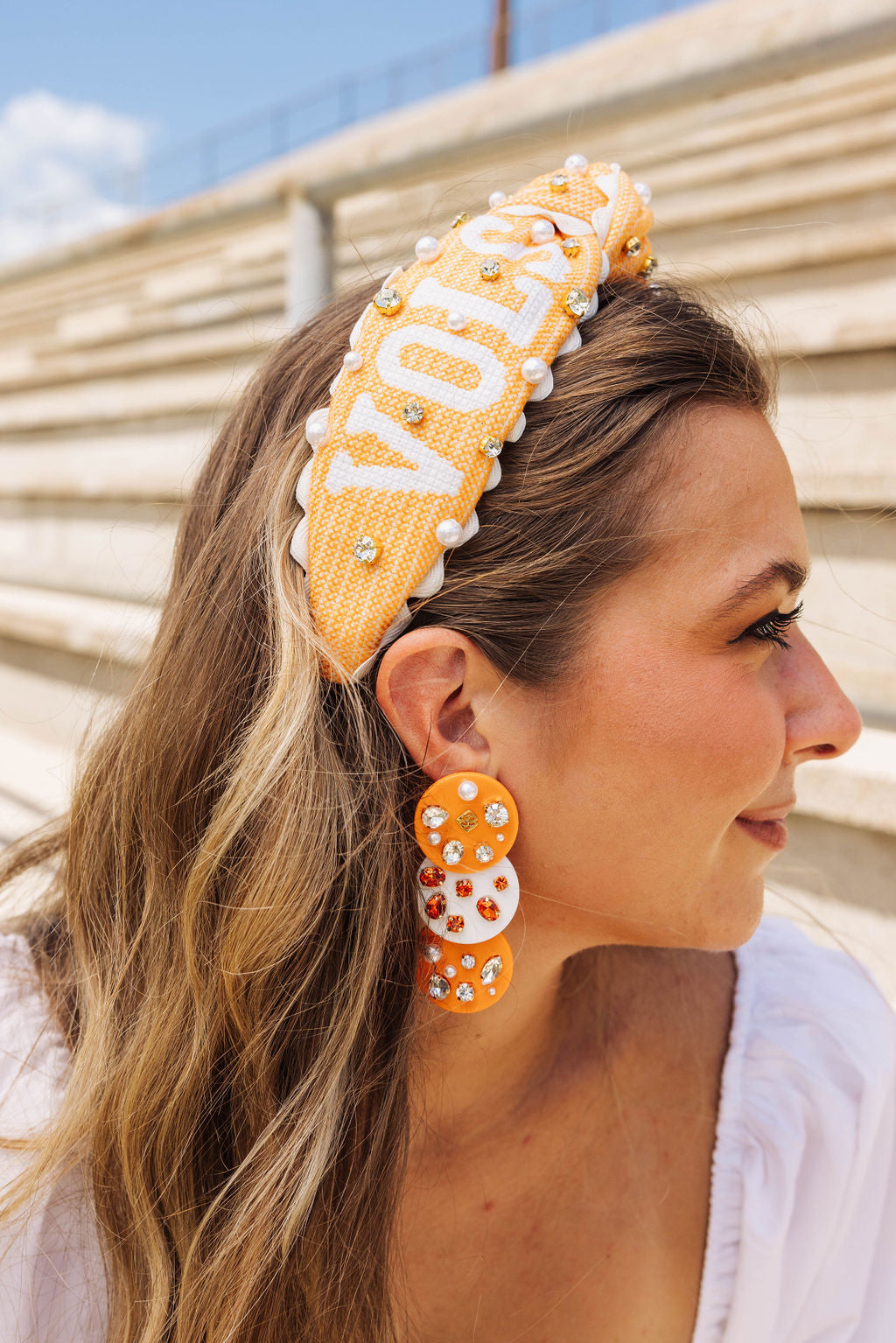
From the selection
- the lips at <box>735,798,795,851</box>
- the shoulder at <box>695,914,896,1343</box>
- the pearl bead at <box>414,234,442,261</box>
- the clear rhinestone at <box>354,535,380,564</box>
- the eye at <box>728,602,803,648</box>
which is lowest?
the shoulder at <box>695,914,896,1343</box>

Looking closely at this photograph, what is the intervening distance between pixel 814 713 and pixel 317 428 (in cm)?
56

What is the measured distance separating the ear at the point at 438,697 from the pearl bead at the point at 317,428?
20 centimetres

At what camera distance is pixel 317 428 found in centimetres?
93

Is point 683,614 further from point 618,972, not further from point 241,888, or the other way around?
point 618,972

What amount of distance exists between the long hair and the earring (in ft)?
0.11

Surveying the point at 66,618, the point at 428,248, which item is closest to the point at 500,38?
the point at 66,618

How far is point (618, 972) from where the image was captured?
133cm

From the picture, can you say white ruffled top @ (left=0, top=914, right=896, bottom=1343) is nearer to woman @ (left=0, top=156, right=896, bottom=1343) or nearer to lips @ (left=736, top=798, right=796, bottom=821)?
woman @ (left=0, top=156, right=896, bottom=1343)

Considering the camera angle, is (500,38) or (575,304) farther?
(500,38)

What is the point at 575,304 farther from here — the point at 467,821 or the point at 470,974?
the point at 470,974

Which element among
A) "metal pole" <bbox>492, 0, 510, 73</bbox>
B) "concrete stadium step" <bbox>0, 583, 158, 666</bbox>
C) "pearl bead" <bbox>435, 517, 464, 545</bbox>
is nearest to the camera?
"pearl bead" <bbox>435, 517, 464, 545</bbox>

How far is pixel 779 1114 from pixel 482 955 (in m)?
0.57

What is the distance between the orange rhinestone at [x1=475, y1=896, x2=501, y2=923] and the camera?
920 mm

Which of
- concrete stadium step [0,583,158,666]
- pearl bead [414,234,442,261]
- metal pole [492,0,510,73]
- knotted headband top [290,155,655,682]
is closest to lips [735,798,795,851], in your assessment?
knotted headband top [290,155,655,682]
